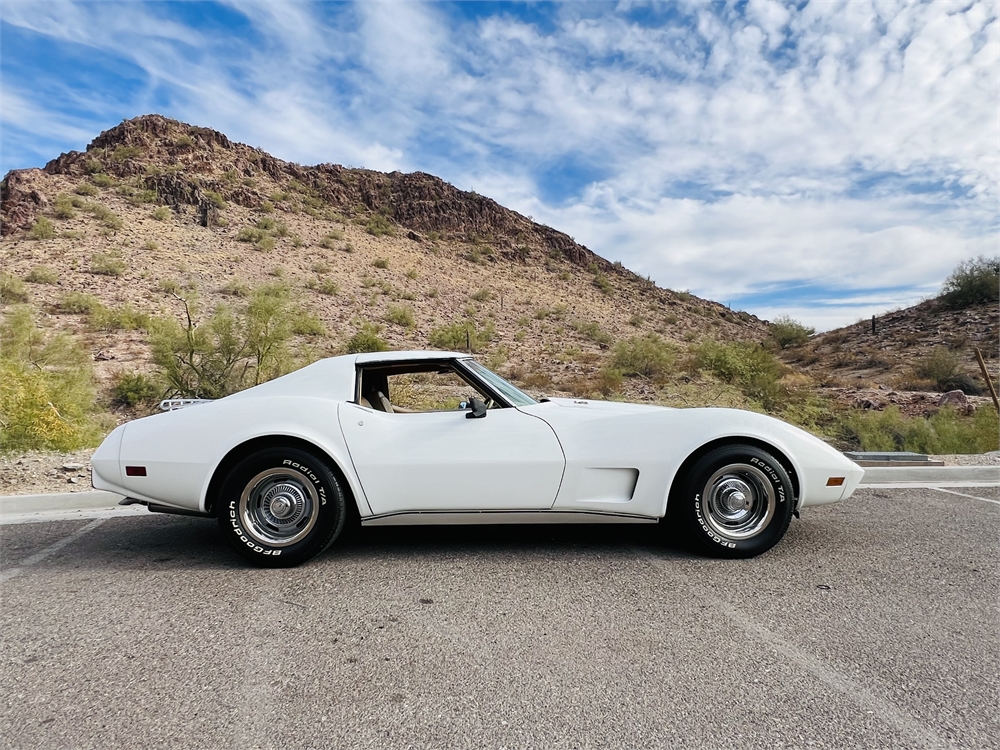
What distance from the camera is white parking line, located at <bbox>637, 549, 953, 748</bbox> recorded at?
1.96m

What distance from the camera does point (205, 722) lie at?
2.07 m

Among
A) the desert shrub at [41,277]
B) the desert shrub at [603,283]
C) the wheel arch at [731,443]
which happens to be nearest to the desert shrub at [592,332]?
the desert shrub at [603,283]

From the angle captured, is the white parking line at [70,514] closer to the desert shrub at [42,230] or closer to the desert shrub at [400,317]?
the desert shrub at [400,317]

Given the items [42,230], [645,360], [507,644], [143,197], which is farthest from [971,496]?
[143,197]

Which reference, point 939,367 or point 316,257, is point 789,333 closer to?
point 939,367

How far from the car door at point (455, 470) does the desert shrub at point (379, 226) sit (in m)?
45.1

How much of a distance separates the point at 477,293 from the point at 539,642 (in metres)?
35.9

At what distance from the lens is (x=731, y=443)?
366 cm

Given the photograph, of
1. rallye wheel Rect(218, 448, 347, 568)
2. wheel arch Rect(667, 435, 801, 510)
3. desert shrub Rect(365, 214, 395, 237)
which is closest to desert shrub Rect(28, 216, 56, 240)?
desert shrub Rect(365, 214, 395, 237)

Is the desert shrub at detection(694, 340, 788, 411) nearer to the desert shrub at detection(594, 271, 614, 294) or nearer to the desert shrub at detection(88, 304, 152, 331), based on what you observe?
the desert shrub at detection(88, 304, 152, 331)

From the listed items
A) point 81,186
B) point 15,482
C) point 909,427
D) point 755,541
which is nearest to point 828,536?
point 755,541

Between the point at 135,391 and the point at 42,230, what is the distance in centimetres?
2437

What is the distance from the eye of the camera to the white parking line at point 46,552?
141 inches

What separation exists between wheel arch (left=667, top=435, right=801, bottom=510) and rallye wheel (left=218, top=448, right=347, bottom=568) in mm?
1962
